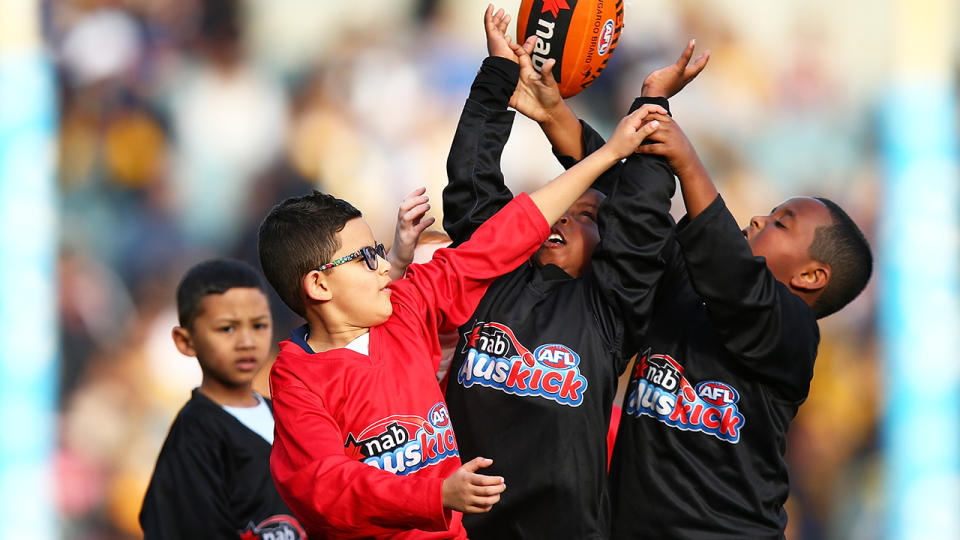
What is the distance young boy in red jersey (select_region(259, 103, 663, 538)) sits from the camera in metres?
1.89

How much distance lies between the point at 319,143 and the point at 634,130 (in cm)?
363

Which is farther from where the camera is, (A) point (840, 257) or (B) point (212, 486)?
(B) point (212, 486)

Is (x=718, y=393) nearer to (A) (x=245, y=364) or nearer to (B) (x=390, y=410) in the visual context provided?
(B) (x=390, y=410)

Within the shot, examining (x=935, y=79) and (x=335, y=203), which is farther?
(x=935, y=79)

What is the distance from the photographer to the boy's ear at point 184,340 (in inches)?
135

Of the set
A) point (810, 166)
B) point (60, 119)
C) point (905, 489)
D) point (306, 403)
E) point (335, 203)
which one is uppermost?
point (60, 119)

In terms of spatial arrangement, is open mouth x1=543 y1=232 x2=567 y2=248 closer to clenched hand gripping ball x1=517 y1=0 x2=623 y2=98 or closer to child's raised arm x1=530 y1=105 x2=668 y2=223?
child's raised arm x1=530 y1=105 x2=668 y2=223

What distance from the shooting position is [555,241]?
2490 mm

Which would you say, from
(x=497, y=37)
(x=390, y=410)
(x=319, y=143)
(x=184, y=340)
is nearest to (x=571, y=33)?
(x=497, y=37)

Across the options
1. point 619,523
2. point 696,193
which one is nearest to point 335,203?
point 696,193

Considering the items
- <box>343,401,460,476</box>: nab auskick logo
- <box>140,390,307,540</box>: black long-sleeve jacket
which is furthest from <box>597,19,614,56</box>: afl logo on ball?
<box>140,390,307,540</box>: black long-sleeve jacket

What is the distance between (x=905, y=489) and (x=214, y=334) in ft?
12.3

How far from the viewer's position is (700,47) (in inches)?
230

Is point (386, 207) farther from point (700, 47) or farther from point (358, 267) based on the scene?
point (358, 267)
